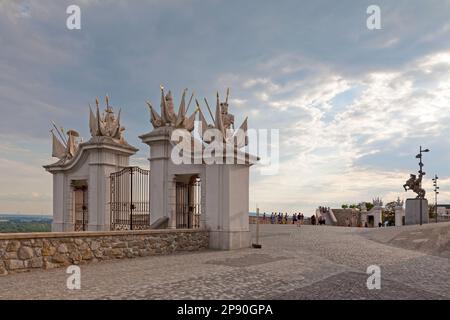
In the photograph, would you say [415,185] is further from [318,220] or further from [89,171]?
[89,171]

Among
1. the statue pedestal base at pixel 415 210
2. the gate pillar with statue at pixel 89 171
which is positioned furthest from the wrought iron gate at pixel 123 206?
the statue pedestal base at pixel 415 210

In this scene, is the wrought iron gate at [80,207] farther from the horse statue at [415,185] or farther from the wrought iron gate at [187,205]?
the horse statue at [415,185]

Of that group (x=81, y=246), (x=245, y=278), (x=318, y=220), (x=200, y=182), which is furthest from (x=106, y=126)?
(x=318, y=220)

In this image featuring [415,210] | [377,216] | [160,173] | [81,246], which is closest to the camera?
[81,246]

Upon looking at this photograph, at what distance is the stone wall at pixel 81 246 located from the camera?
31.6ft

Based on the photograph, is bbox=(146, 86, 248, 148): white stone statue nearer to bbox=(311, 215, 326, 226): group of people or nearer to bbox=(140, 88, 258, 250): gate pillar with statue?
bbox=(140, 88, 258, 250): gate pillar with statue

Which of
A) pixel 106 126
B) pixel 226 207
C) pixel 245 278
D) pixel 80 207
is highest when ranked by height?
pixel 106 126

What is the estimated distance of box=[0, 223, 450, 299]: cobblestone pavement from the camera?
287 inches

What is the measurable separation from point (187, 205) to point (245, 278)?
8.52 m

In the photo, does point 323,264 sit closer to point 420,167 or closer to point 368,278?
point 368,278

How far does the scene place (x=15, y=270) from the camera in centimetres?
957

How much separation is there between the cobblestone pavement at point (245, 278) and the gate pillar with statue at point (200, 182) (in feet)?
4.95

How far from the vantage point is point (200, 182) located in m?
15.7

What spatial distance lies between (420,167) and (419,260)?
770 inches
